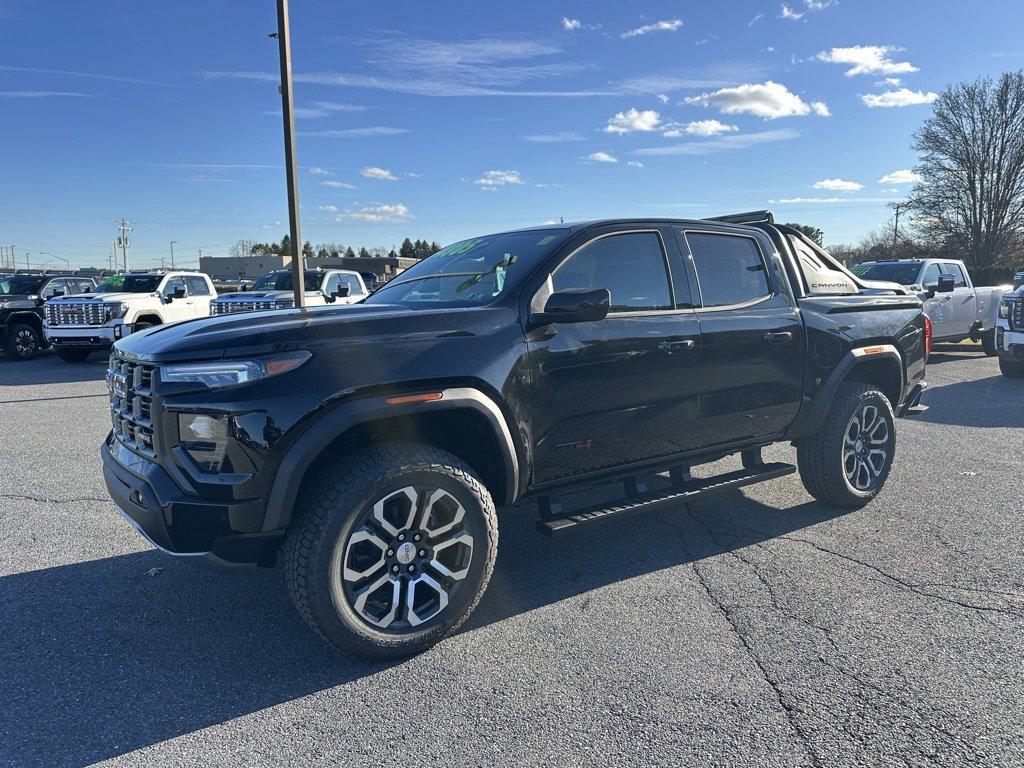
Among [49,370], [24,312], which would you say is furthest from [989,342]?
[24,312]

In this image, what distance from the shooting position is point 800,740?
2.58 m

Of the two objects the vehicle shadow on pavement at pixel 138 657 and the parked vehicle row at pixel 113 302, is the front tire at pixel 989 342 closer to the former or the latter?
the parked vehicle row at pixel 113 302

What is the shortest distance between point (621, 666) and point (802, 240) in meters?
3.56

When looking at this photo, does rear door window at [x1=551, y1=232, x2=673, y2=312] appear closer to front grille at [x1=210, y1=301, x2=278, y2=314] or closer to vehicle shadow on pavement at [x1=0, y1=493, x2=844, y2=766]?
vehicle shadow on pavement at [x1=0, y1=493, x2=844, y2=766]

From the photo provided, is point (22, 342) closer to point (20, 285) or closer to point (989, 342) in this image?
point (20, 285)

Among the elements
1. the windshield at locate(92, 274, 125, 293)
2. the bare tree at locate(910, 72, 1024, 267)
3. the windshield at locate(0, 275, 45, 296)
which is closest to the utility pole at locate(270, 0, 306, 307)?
the windshield at locate(92, 274, 125, 293)

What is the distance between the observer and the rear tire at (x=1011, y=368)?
11.2 metres

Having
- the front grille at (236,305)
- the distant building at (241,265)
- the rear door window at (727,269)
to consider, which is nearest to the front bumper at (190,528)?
the rear door window at (727,269)

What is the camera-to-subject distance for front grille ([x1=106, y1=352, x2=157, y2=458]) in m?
3.08

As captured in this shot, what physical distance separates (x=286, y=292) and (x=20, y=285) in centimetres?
700

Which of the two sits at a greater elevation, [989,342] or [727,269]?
[727,269]

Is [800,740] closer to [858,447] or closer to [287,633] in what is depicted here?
[287,633]

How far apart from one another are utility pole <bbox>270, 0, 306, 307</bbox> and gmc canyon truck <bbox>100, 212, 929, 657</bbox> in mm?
7099

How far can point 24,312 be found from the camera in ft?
51.2
